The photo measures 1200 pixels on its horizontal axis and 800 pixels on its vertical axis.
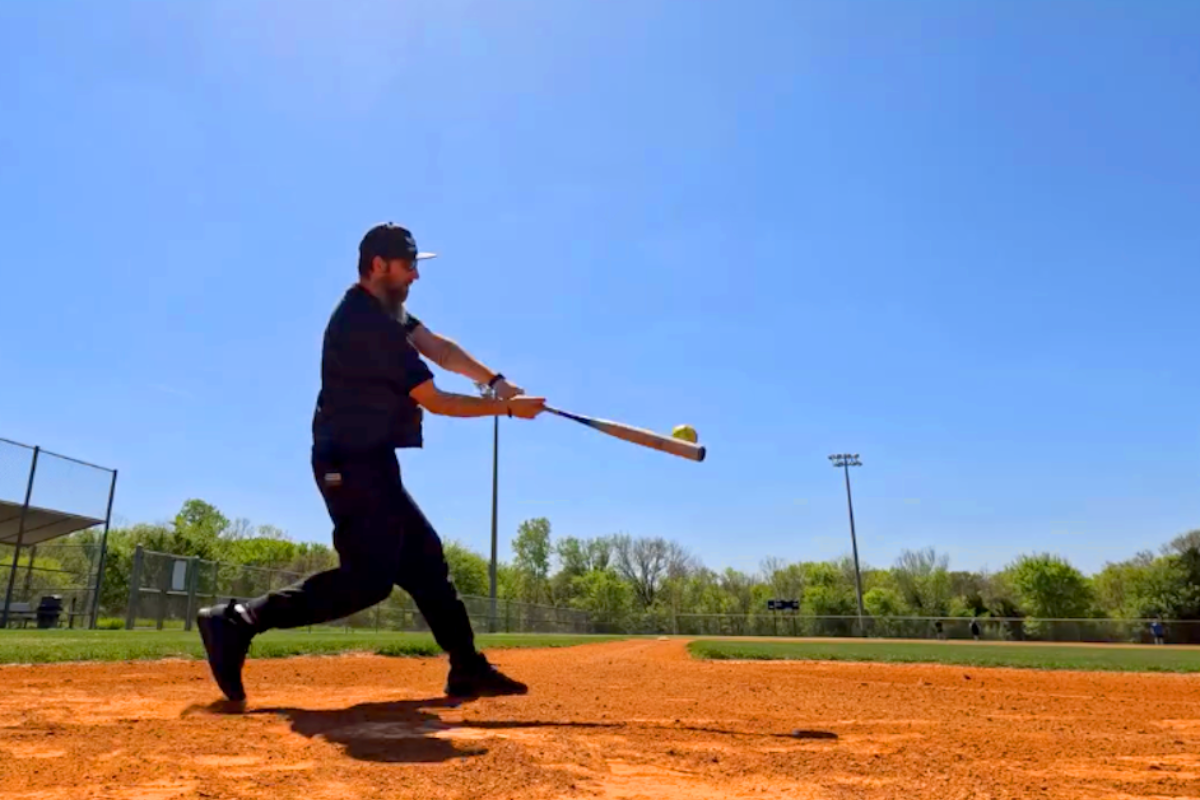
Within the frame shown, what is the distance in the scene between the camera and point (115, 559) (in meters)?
32.3

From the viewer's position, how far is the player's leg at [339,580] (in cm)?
322

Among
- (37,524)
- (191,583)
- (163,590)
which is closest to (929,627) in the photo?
(191,583)

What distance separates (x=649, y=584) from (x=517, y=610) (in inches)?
1574

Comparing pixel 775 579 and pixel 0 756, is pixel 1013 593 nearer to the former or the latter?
pixel 775 579

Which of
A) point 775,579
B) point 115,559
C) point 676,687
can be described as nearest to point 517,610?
point 115,559

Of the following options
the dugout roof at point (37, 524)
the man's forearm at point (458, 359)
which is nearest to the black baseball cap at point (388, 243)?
the man's forearm at point (458, 359)

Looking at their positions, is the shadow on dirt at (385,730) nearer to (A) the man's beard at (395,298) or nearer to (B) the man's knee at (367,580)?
(B) the man's knee at (367,580)

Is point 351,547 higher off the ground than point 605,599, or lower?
higher

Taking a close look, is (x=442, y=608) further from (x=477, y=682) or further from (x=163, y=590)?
(x=163, y=590)

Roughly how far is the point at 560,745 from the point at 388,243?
2.41m

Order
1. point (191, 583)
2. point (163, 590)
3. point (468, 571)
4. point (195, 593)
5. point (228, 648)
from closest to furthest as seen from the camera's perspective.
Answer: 1. point (228, 648)
2. point (163, 590)
3. point (191, 583)
4. point (195, 593)
5. point (468, 571)

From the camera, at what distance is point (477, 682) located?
12.3 feet

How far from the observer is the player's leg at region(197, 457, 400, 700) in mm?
3221

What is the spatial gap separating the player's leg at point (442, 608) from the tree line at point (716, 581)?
28.3 meters
